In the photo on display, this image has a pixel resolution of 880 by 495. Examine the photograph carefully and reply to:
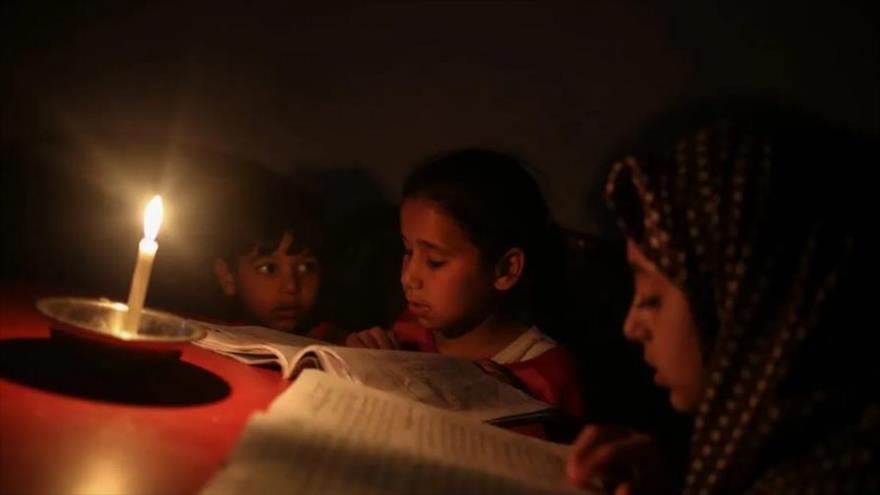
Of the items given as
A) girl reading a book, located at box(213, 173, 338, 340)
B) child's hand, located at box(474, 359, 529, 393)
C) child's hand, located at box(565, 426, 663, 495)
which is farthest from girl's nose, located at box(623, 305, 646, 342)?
girl reading a book, located at box(213, 173, 338, 340)

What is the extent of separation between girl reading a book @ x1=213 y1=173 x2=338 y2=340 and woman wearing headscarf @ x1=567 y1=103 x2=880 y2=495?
2.85 ft

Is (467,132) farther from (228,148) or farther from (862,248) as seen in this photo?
(862,248)

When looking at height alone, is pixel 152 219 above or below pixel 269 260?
above

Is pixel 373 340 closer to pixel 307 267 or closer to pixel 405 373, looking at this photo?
pixel 307 267

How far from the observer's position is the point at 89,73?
4.90 ft

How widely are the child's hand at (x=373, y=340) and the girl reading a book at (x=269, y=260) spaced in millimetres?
121

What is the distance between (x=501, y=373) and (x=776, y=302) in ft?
1.77

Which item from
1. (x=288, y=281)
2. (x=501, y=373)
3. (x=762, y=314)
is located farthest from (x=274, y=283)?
(x=762, y=314)

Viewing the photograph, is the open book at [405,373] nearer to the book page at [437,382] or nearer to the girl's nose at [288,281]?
the book page at [437,382]

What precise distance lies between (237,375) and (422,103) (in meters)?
0.86

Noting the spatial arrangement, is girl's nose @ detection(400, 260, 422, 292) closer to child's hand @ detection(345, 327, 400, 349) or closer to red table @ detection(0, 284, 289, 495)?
child's hand @ detection(345, 327, 400, 349)

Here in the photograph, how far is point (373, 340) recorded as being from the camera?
1388 mm

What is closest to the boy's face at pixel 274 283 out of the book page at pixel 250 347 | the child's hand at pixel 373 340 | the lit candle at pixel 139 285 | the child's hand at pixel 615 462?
the child's hand at pixel 373 340

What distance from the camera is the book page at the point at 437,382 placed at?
897 mm
